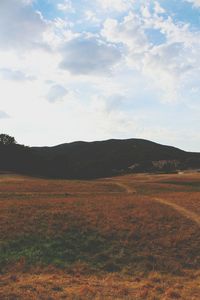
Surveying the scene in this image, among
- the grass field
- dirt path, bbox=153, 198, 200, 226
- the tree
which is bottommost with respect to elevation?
the grass field

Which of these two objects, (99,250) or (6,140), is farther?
(6,140)

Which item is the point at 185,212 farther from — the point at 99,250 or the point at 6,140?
the point at 6,140

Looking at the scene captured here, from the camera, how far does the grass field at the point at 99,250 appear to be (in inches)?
722

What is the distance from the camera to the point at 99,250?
86.6 ft

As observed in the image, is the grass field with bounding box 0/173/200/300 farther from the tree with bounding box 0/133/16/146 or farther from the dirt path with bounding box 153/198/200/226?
the tree with bounding box 0/133/16/146

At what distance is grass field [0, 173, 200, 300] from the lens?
1834 cm

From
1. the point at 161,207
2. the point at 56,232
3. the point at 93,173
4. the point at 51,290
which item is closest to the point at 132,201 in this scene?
A: the point at 161,207

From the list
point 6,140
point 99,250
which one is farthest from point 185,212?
point 6,140

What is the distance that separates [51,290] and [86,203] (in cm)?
2426

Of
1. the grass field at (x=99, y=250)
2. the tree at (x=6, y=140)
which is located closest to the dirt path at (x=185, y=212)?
the grass field at (x=99, y=250)

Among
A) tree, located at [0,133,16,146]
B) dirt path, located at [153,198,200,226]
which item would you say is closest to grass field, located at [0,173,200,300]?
dirt path, located at [153,198,200,226]

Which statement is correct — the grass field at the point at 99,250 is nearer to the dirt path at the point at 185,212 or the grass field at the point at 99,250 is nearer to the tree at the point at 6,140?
the dirt path at the point at 185,212

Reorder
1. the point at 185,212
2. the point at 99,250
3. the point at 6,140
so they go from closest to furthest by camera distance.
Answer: the point at 99,250 → the point at 185,212 → the point at 6,140

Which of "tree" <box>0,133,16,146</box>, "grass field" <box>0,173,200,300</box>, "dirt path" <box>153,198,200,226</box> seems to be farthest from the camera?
"tree" <box>0,133,16,146</box>
